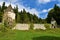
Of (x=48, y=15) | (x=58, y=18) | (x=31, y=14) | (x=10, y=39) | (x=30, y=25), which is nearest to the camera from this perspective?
(x=10, y=39)

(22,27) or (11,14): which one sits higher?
(11,14)

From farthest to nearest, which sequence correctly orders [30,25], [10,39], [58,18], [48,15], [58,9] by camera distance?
[48,15]
[58,9]
[58,18]
[30,25]
[10,39]

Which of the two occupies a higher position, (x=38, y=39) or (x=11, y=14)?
(x=11, y=14)

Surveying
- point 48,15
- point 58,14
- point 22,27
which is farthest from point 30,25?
point 48,15

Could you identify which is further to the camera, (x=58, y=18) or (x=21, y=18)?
(x=21, y=18)

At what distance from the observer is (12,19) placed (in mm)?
42250

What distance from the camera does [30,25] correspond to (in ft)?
136

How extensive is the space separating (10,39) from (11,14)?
23.6 metres

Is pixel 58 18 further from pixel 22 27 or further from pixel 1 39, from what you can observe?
pixel 1 39

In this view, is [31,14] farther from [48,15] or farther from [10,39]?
[10,39]

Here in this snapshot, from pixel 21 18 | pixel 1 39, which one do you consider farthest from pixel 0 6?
pixel 1 39

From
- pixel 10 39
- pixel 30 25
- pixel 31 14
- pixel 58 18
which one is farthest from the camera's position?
pixel 31 14

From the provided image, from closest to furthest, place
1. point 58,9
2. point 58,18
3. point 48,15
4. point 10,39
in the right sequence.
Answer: point 10,39, point 58,18, point 58,9, point 48,15

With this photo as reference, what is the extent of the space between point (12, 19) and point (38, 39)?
75.0 feet
